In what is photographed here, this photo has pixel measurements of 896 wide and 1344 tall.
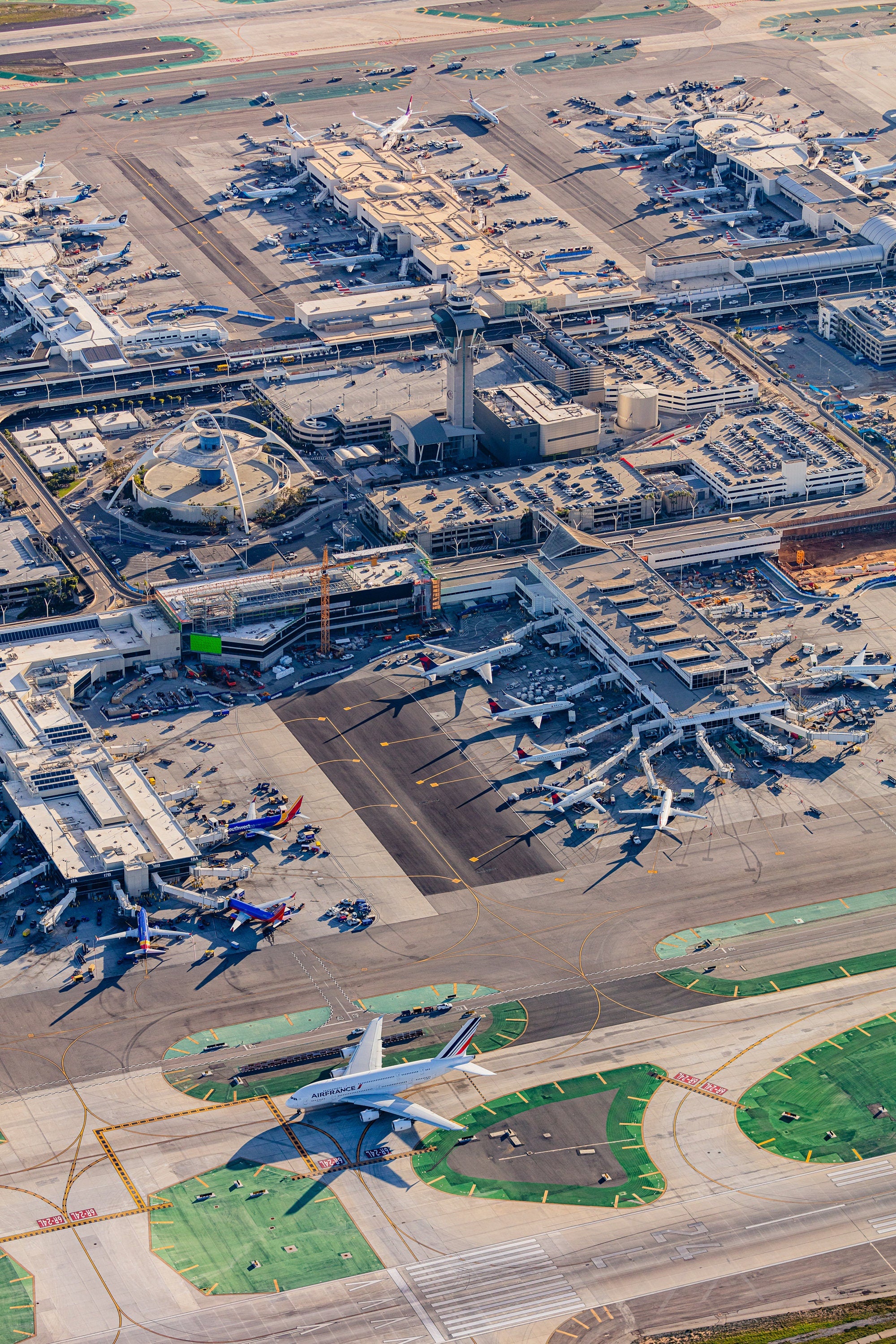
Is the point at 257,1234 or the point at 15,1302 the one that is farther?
the point at 257,1234

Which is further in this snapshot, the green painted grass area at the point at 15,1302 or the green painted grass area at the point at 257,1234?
the green painted grass area at the point at 257,1234

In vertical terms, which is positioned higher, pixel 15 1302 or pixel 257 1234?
pixel 15 1302

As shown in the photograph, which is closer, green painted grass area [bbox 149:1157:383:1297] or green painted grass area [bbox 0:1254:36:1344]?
green painted grass area [bbox 0:1254:36:1344]

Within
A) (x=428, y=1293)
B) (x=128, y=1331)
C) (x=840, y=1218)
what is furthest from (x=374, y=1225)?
(x=840, y=1218)

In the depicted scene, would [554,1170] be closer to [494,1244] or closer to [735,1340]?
[494,1244]
